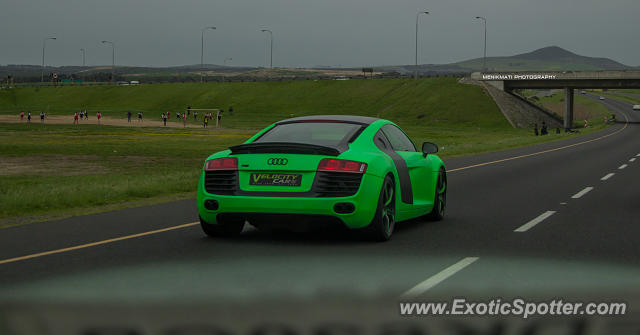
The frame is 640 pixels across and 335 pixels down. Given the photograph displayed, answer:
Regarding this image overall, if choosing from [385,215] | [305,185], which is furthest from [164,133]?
[305,185]

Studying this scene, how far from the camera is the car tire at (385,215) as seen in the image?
859cm

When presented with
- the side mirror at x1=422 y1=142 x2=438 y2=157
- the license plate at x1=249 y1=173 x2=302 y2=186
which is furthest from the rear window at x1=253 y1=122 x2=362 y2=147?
the side mirror at x1=422 y1=142 x2=438 y2=157

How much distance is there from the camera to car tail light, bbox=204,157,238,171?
28.3 feet

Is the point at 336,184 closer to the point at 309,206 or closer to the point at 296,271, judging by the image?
the point at 309,206

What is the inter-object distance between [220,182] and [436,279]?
293 centimetres

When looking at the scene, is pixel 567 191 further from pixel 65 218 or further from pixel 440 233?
pixel 65 218

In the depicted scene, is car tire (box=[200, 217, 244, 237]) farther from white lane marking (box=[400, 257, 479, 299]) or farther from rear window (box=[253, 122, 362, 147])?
white lane marking (box=[400, 257, 479, 299])

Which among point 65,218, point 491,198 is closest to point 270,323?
point 65,218

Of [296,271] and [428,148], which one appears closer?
[296,271]

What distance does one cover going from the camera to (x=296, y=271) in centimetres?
713

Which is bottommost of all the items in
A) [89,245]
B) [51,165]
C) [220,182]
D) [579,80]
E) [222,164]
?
[51,165]

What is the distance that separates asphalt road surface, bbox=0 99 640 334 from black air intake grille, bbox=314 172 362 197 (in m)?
0.59

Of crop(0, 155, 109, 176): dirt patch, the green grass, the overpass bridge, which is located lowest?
crop(0, 155, 109, 176): dirt patch

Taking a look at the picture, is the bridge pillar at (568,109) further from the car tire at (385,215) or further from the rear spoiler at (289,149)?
the rear spoiler at (289,149)
